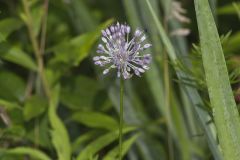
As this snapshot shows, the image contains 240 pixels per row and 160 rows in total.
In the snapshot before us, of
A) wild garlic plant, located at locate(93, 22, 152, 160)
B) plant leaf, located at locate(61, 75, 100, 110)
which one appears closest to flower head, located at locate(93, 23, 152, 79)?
wild garlic plant, located at locate(93, 22, 152, 160)

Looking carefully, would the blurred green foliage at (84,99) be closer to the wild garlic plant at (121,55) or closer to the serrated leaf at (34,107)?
the serrated leaf at (34,107)

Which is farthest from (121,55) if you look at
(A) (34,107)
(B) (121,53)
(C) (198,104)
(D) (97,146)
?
(A) (34,107)

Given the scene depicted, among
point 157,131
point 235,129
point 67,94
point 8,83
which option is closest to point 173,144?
point 157,131

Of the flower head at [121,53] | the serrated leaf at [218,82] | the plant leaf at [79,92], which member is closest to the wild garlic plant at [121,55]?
the flower head at [121,53]

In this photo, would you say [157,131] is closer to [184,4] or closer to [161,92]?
[161,92]

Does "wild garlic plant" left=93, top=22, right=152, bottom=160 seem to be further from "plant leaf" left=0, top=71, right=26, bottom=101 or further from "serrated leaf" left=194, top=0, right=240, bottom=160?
"plant leaf" left=0, top=71, right=26, bottom=101

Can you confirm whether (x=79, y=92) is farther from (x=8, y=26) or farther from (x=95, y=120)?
(x=8, y=26)
